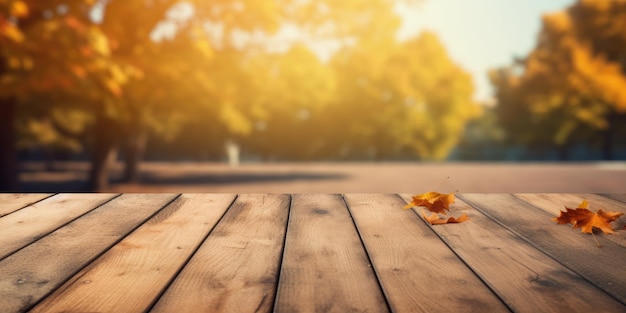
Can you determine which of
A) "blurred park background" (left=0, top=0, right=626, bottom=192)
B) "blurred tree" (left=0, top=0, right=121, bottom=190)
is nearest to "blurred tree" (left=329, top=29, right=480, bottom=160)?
"blurred park background" (left=0, top=0, right=626, bottom=192)

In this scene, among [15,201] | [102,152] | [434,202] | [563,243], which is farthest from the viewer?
[102,152]

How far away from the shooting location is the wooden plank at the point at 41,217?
7.44ft

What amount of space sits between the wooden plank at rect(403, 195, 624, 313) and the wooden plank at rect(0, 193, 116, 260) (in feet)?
5.42

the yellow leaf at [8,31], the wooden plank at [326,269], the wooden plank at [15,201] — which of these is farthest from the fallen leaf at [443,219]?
the yellow leaf at [8,31]

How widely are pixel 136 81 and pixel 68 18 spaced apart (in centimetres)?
233

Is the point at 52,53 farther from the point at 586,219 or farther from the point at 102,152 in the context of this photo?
the point at 586,219

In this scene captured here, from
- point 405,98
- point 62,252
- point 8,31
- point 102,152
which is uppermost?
point 405,98

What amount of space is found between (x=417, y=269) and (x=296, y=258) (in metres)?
0.41

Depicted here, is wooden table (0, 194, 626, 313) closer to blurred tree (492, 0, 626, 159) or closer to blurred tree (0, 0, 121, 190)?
blurred tree (0, 0, 121, 190)

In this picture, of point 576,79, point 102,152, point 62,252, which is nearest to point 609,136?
point 576,79

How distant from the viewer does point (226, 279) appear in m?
1.76

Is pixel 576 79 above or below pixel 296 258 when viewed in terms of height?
above

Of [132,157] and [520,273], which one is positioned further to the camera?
[132,157]

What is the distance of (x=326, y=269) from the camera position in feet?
6.08
